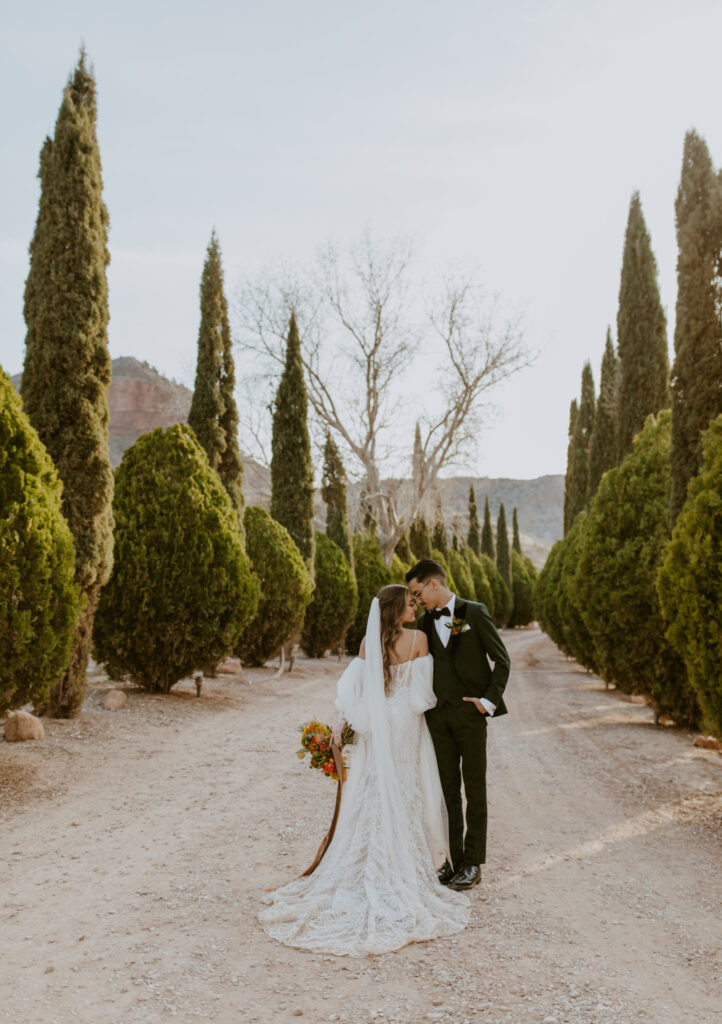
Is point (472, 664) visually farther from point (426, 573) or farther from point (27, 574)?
point (27, 574)

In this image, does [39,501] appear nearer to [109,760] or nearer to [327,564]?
[109,760]

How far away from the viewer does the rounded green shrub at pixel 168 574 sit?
10.9m

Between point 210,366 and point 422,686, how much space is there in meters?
13.8

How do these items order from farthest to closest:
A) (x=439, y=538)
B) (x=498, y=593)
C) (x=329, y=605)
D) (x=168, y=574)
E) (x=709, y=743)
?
1. (x=498, y=593)
2. (x=439, y=538)
3. (x=329, y=605)
4. (x=168, y=574)
5. (x=709, y=743)

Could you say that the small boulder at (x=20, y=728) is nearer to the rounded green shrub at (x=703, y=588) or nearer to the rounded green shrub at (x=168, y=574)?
the rounded green shrub at (x=168, y=574)

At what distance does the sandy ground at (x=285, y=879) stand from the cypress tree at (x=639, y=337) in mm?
11618

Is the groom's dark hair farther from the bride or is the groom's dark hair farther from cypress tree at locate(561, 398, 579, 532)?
cypress tree at locate(561, 398, 579, 532)

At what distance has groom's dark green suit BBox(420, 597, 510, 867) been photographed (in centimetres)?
462

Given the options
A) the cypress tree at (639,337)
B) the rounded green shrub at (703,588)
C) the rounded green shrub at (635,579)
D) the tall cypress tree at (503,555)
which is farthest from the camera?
the tall cypress tree at (503,555)

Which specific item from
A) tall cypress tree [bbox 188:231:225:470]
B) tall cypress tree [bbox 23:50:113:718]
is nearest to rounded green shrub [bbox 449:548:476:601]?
tall cypress tree [bbox 188:231:225:470]

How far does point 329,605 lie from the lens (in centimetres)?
1994

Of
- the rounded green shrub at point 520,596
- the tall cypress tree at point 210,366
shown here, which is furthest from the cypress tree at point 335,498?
the rounded green shrub at point 520,596

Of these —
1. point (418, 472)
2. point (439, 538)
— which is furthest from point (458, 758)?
point (439, 538)

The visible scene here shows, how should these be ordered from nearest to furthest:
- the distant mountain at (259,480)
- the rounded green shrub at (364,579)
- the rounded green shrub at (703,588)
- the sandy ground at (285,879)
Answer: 1. the sandy ground at (285,879)
2. the rounded green shrub at (703,588)
3. the rounded green shrub at (364,579)
4. the distant mountain at (259,480)
